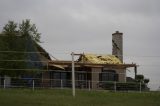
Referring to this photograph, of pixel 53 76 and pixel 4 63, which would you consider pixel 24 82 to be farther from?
pixel 53 76

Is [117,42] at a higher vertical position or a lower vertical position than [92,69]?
higher

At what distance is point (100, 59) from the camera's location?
146ft

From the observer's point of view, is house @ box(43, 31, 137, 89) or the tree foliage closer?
the tree foliage

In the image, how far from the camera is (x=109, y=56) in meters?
45.7

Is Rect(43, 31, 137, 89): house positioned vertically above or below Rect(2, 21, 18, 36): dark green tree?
below

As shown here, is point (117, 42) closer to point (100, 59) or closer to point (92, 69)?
point (100, 59)

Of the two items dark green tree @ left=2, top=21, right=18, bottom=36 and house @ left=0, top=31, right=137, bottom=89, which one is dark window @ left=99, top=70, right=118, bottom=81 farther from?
dark green tree @ left=2, top=21, right=18, bottom=36

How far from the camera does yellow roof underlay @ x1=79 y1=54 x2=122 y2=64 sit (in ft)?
140

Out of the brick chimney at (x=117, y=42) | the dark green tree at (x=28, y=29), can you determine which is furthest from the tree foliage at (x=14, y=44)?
the brick chimney at (x=117, y=42)

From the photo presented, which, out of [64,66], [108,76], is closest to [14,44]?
[64,66]

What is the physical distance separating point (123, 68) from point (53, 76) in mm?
6616

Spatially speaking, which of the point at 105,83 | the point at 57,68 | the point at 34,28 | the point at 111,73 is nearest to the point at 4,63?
the point at 34,28

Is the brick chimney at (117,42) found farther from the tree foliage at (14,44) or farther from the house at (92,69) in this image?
the tree foliage at (14,44)

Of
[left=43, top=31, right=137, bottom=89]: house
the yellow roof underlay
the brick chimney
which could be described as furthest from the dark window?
the brick chimney
